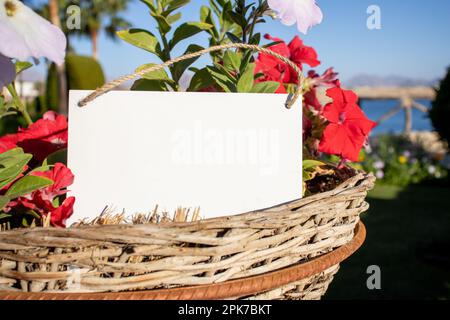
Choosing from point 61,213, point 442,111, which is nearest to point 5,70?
point 61,213

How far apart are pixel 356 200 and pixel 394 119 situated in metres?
52.3

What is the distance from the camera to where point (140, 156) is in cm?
64

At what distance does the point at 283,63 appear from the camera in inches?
37.5

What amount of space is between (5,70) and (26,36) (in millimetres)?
73

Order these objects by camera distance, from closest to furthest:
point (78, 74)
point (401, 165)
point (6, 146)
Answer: point (6, 146), point (401, 165), point (78, 74)

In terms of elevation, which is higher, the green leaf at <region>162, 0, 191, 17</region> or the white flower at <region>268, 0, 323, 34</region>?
the green leaf at <region>162, 0, 191, 17</region>

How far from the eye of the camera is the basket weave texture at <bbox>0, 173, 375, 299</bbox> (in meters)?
0.48

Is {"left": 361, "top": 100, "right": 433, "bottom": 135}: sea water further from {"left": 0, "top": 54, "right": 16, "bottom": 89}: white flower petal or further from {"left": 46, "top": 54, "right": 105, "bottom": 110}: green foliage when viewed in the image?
{"left": 0, "top": 54, "right": 16, "bottom": 89}: white flower petal

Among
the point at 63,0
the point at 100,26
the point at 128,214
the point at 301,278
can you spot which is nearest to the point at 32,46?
the point at 128,214

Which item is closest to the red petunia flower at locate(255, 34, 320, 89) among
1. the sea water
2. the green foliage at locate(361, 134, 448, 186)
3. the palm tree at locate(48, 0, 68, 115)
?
the green foliage at locate(361, 134, 448, 186)

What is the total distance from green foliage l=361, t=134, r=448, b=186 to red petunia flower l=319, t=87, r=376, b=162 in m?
5.30

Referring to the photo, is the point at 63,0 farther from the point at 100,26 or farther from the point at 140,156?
the point at 140,156

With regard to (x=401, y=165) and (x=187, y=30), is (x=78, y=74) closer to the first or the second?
(x=401, y=165)

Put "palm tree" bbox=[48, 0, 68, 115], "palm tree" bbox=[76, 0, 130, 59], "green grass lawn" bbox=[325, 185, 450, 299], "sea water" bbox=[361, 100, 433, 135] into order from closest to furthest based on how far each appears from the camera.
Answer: "green grass lawn" bbox=[325, 185, 450, 299] < "palm tree" bbox=[48, 0, 68, 115] < "palm tree" bbox=[76, 0, 130, 59] < "sea water" bbox=[361, 100, 433, 135]
